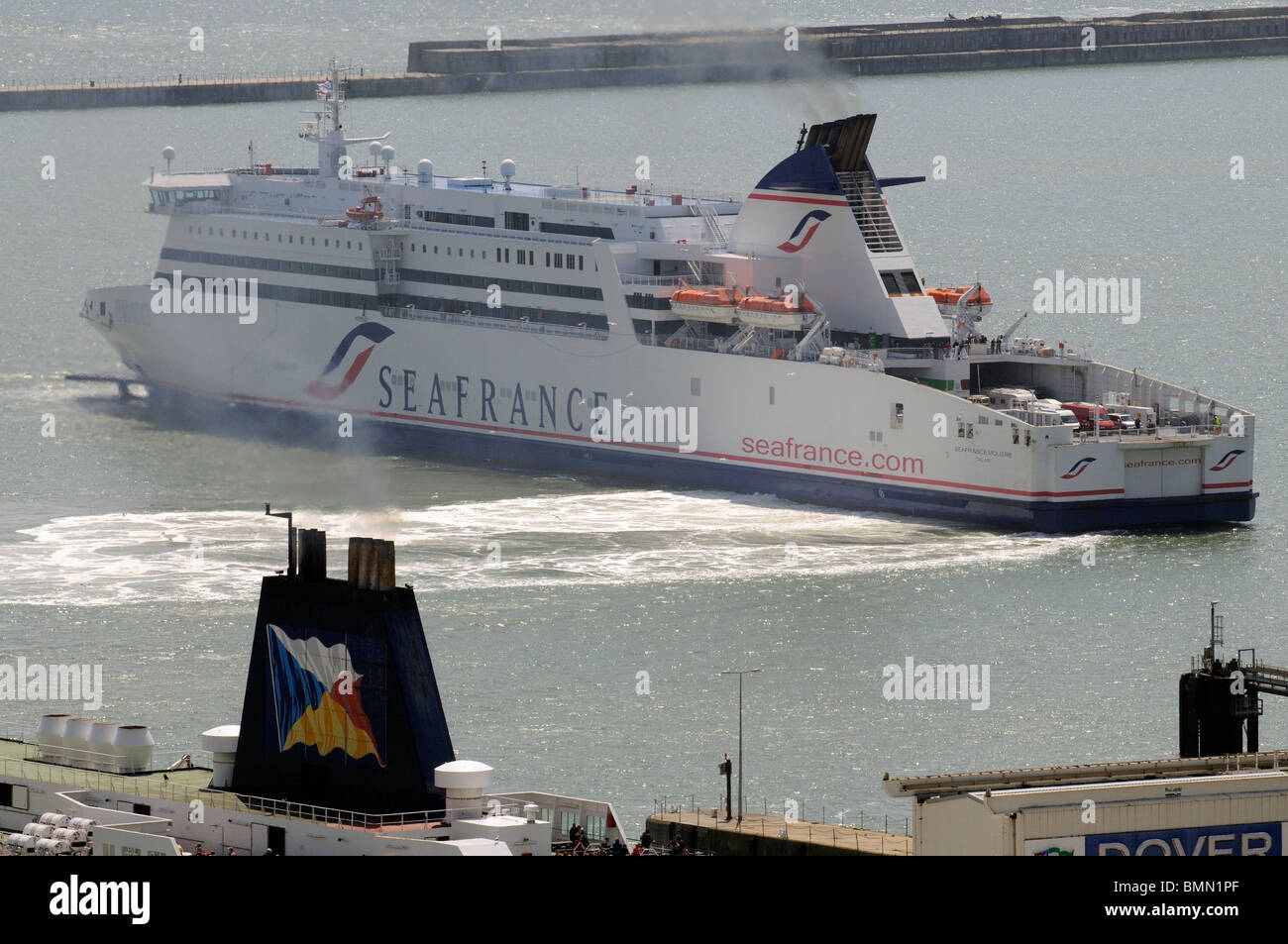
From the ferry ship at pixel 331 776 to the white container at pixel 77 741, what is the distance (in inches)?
39.8

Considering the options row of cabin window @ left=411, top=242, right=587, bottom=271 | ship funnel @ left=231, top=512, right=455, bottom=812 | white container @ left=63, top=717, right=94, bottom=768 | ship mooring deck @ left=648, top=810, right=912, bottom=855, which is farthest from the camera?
row of cabin window @ left=411, top=242, right=587, bottom=271

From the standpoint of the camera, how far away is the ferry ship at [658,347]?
54656 millimetres

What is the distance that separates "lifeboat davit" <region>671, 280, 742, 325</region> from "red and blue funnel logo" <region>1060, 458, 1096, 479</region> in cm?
917

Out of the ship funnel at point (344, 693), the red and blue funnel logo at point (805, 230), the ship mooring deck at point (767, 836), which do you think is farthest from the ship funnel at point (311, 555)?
the red and blue funnel logo at point (805, 230)

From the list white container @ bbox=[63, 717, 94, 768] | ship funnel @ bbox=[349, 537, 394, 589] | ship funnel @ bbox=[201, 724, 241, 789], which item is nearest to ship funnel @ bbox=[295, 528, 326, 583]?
ship funnel @ bbox=[349, 537, 394, 589]

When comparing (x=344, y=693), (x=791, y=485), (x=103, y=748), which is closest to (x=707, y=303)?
(x=791, y=485)

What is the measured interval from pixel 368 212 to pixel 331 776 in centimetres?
3992

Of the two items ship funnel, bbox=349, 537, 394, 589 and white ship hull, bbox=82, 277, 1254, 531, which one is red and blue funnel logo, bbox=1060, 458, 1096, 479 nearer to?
white ship hull, bbox=82, 277, 1254, 531

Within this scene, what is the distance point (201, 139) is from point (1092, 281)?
4922 centimetres

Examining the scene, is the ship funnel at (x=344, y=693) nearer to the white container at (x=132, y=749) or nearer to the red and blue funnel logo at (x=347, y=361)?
the white container at (x=132, y=749)

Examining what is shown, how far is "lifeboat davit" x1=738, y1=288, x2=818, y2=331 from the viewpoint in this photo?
193ft

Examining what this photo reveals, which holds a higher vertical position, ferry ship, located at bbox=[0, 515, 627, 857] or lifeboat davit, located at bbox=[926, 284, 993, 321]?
lifeboat davit, located at bbox=[926, 284, 993, 321]

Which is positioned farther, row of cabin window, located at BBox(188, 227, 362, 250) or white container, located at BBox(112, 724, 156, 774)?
row of cabin window, located at BBox(188, 227, 362, 250)
